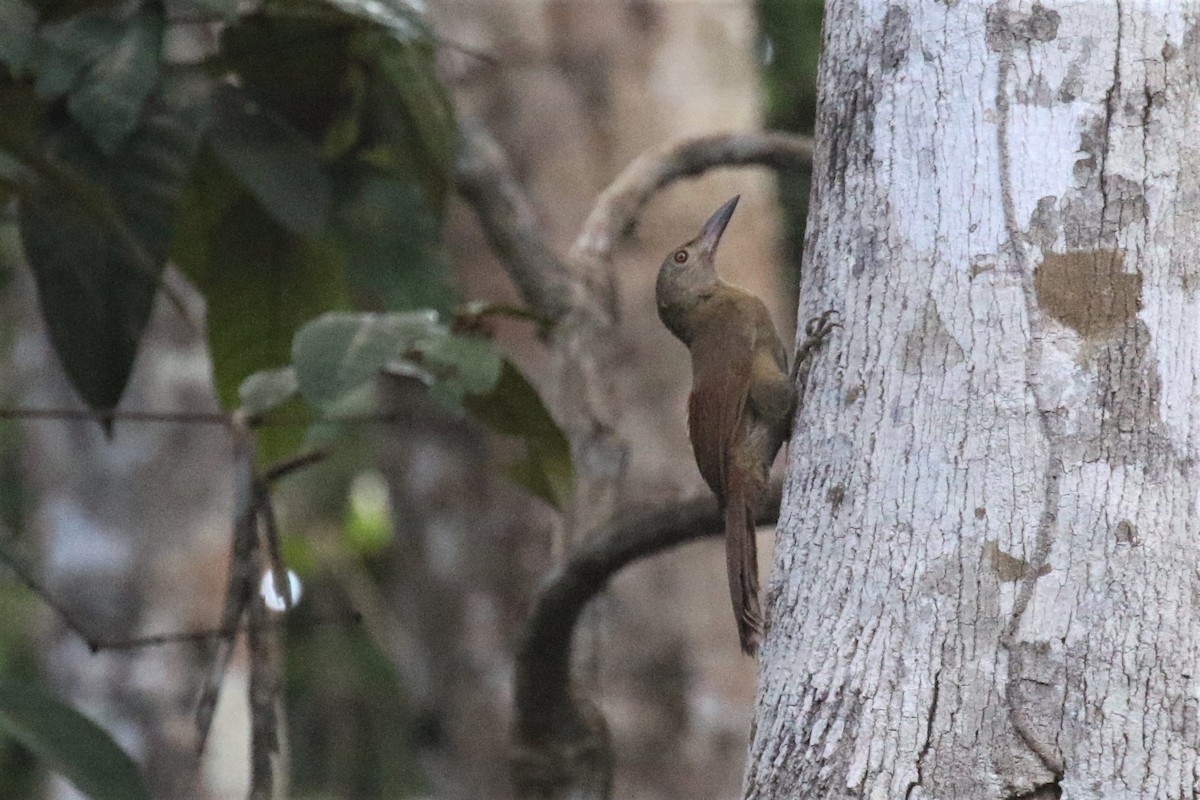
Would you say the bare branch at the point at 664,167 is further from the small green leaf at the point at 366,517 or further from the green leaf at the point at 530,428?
the small green leaf at the point at 366,517

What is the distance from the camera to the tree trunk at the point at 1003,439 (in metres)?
1.52

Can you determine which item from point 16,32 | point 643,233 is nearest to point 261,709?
point 16,32

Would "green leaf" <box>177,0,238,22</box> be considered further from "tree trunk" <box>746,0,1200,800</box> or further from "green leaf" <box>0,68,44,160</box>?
"tree trunk" <box>746,0,1200,800</box>

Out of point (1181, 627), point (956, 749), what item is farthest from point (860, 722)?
point (1181, 627)

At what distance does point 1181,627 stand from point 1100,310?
1.16 ft

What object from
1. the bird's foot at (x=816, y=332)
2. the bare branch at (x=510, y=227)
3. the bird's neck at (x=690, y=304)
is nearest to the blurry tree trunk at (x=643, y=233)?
the bare branch at (x=510, y=227)

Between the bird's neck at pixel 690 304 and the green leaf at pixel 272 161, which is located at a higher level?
the green leaf at pixel 272 161

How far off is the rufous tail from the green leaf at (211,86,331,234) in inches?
35.6

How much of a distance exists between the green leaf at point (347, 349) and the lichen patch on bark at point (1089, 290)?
102 cm

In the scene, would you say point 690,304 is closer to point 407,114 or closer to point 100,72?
point 407,114

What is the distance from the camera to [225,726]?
538 cm

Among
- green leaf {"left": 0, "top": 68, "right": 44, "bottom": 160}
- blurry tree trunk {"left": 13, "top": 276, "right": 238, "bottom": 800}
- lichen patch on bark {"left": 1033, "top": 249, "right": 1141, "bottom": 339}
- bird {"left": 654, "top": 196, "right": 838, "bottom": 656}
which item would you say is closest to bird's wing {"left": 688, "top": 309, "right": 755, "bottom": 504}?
bird {"left": 654, "top": 196, "right": 838, "bottom": 656}

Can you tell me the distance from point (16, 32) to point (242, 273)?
61 centimetres

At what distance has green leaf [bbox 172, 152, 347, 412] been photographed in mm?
2867
